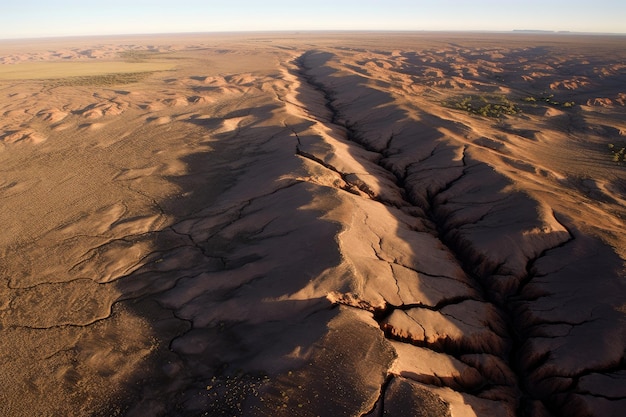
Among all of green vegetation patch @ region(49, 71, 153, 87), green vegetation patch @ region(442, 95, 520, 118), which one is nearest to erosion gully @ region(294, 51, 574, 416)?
green vegetation patch @ region(442, 95, 520, 118)

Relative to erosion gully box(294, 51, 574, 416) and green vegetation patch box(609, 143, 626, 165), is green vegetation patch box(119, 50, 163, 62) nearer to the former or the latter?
erosion gully box(294, 51, 574, 416)

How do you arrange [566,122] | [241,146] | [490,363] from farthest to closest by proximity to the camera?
[566,122]
[241,146]
[490,363]

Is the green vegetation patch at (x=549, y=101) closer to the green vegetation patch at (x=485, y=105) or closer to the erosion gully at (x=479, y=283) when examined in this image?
the green vegetation patch at (x=485, y=105)

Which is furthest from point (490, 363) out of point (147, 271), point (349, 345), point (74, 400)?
point (147, 271)

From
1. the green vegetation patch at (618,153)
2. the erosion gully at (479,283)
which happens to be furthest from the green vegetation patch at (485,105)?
the erosion gully at (479,283)

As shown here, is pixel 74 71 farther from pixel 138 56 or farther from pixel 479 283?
pixel 479 283

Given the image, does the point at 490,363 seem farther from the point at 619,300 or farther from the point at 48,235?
the point at 48,235
